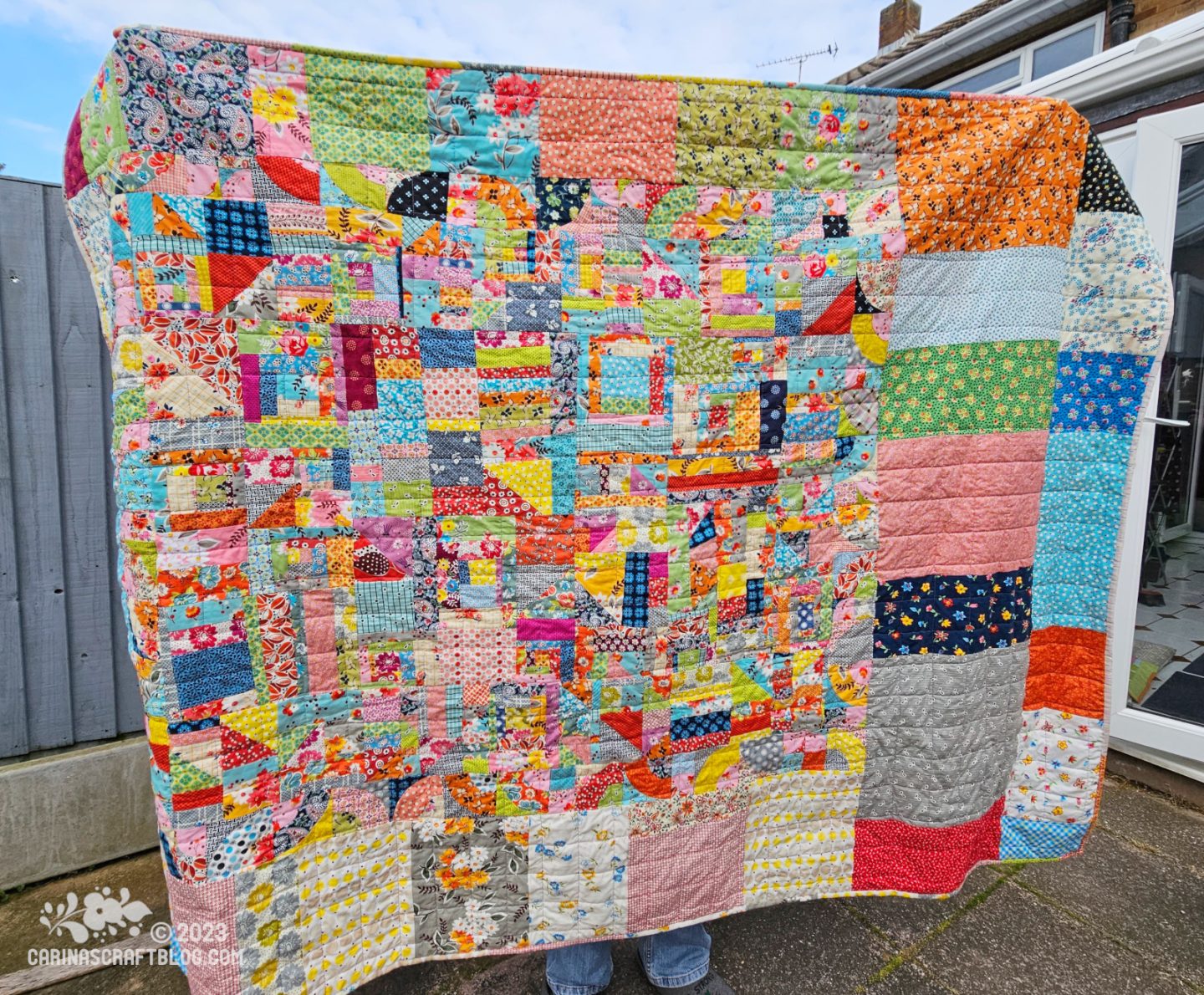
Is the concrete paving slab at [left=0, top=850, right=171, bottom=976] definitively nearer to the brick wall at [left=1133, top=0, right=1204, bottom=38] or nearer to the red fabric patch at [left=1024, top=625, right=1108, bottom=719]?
the red fabric patch at [left=1024, top=625, right=1108, bottom=719]

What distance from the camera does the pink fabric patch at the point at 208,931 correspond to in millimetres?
1022

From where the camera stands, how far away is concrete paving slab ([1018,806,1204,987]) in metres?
1.53

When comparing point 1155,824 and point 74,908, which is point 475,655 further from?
point 1155,824

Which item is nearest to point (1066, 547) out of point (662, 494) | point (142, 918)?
point (662, 494)

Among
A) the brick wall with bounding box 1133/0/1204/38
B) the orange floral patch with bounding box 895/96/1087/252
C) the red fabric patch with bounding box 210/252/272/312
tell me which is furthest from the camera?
the brick wall with bounding box 1133/0/1204/38

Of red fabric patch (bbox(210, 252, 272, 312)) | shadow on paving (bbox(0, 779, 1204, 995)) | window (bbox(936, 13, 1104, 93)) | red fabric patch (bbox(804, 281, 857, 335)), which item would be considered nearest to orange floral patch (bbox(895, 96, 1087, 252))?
red fabric patch (bbox(804, 281, 857, 335))

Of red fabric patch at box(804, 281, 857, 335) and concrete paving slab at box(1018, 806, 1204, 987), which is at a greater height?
red fabric patch at box(804, 281, 857, 335)

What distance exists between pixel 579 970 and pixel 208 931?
745 millimetres

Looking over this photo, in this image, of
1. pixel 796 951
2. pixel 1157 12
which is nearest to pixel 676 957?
pixel 796 951

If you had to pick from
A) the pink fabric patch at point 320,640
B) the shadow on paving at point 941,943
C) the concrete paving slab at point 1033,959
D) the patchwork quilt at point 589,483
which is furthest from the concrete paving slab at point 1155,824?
the pink fabric patch at point 320,640

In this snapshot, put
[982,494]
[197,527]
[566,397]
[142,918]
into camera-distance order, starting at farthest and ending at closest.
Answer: [142,918] < [982,494] < [566,397] < [197,527]

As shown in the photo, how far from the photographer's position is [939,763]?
1.32m

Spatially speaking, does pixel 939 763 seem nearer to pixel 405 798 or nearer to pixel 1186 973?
pixel 1186 973

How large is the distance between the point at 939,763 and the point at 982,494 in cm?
57
